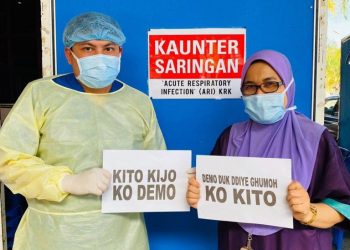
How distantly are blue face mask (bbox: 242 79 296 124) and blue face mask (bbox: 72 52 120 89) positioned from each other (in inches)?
20.3

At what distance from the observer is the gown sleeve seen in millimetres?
1379

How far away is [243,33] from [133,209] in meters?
1.05

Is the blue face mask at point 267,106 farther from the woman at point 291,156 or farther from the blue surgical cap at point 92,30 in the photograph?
the blue surgical cap at point 92,30

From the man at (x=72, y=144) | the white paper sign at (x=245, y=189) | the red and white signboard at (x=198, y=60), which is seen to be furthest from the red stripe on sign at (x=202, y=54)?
the white paper sign at (x=245, y=189)

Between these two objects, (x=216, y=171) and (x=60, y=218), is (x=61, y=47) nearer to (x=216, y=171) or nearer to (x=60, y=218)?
(x=60, y=218)

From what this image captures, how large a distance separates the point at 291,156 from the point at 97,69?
756mm

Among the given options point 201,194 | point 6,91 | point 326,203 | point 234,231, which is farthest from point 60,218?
point 6,91

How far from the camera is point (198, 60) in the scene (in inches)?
80.2

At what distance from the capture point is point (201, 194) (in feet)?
4.94

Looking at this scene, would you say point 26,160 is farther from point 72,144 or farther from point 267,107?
point 267,107

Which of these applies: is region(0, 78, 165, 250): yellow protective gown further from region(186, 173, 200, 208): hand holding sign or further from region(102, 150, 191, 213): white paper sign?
region(186, 173, 200, 208): hand holding sign

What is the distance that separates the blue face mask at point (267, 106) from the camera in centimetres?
139

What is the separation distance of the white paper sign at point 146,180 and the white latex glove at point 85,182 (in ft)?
0.27

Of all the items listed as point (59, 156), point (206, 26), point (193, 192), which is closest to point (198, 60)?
point (206, 26)
